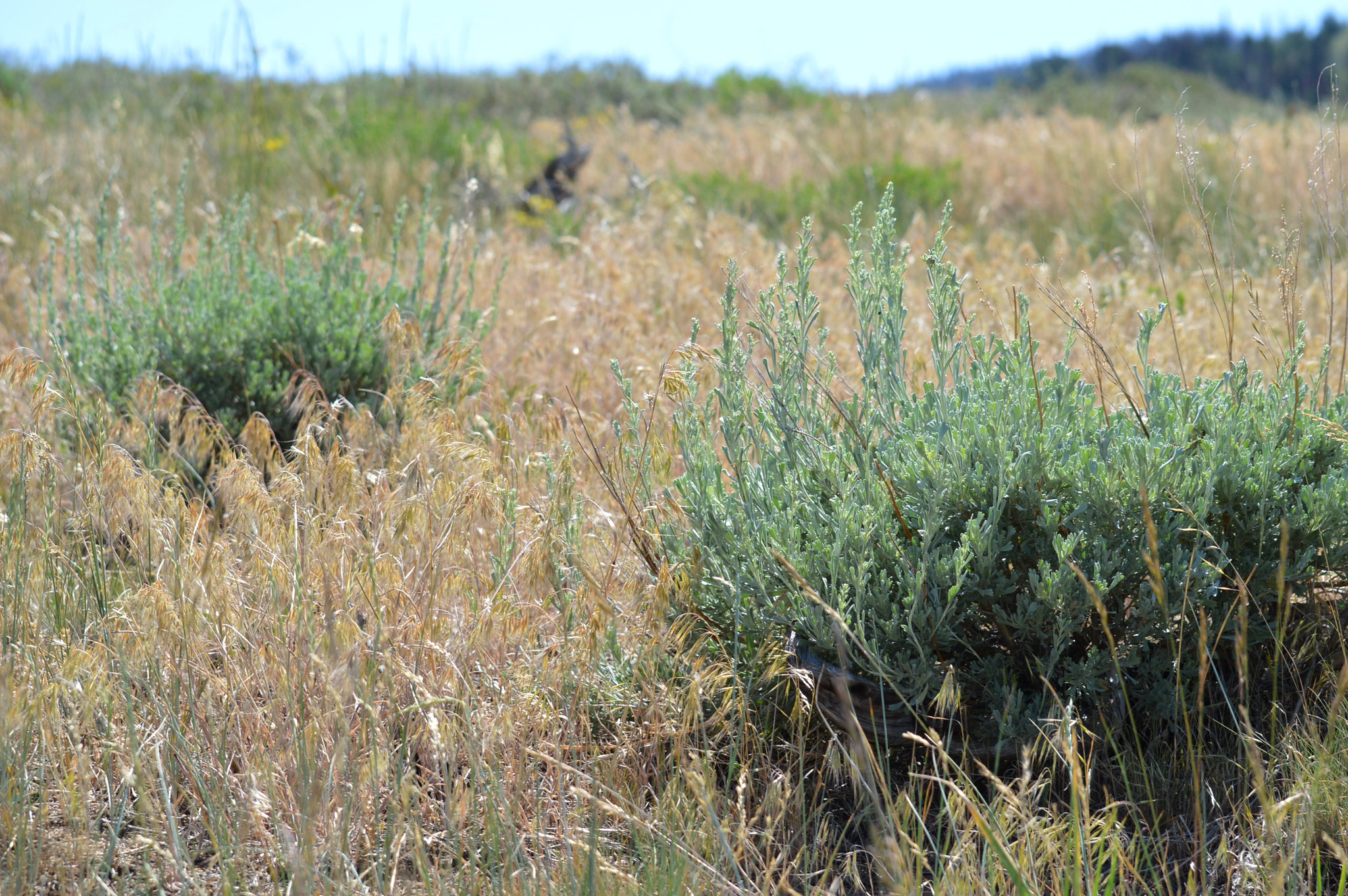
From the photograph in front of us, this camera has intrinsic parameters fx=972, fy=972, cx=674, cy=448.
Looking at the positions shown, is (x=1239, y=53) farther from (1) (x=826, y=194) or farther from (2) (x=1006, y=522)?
(2) (x=1006, y=522)

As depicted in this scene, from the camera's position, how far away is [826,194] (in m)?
7.17

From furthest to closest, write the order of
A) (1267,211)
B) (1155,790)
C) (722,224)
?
(1267,211) < (722,224) < (1155,790)

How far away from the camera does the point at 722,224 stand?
225 inches

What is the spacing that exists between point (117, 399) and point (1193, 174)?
321 cm

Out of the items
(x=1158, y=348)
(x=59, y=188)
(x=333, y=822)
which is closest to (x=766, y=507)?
(x=333, y=822)

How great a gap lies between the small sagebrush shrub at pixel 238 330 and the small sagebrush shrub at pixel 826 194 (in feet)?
12.1

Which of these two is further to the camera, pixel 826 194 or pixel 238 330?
pixel 826 194

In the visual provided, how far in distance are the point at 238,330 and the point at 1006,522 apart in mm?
2567

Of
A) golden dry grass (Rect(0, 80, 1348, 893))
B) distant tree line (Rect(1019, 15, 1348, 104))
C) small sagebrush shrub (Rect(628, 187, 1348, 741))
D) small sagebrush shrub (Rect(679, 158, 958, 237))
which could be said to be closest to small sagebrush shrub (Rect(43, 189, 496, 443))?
golden dry grass (Rect(0, 80, 1348, 893))

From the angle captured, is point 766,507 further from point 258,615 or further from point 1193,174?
point 1193,174

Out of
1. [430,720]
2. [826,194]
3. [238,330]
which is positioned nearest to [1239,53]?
[826,194]

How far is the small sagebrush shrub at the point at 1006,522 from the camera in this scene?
1.86 meters

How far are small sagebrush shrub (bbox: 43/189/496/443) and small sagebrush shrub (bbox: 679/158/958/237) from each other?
369 cm

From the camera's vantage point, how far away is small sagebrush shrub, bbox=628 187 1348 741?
6.09 ft
